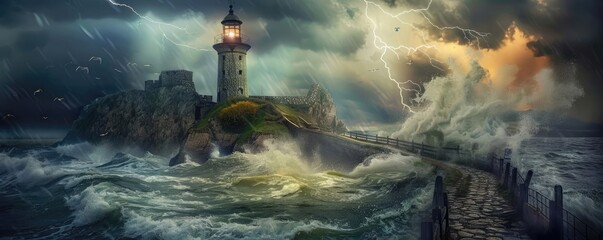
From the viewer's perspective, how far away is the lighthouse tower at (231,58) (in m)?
60.7

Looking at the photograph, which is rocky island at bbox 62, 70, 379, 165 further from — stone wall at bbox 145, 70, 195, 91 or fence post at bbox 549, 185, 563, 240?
fence post at bbox 549, 185, 563, 240

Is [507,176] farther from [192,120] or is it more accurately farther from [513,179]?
[192,120]

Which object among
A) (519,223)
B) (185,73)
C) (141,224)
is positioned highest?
(185,73)

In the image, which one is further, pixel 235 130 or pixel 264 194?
pixel 235 130

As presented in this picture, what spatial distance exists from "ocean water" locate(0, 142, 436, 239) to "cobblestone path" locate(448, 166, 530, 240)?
1.79 meters

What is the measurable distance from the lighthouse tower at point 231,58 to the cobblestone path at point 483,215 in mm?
45902

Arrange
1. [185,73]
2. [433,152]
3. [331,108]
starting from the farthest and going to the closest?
[331,108]
[185,73]
[433,152]

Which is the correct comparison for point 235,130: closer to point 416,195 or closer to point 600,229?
point 416,195

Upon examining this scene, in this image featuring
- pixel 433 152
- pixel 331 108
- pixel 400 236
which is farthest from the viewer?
pixel 331 108

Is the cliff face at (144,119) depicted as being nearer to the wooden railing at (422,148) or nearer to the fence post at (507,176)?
the wooden railing at (422,148)

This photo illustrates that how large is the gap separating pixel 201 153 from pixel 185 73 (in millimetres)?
18693

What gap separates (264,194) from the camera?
83.2ft

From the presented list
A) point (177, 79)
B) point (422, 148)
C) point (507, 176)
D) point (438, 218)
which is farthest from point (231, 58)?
point (438, 218)

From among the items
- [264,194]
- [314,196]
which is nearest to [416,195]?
[314,196]
